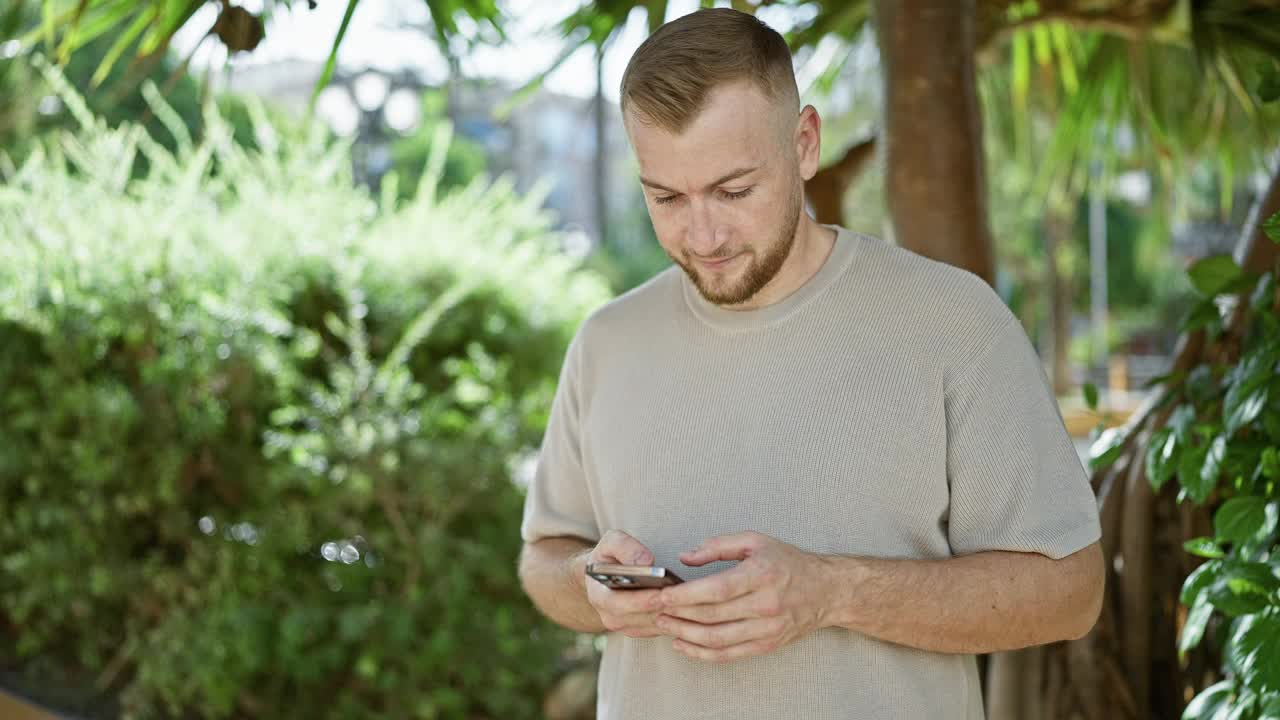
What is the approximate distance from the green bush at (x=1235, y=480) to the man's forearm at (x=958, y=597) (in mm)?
289

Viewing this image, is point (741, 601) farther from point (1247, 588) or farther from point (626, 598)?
point (1247, 588)

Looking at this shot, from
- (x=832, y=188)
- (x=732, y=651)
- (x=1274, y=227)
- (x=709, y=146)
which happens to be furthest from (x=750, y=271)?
(x=832, y=188)

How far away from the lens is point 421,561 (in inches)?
175

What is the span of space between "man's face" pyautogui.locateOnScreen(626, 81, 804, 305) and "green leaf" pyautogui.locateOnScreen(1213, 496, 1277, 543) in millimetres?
751

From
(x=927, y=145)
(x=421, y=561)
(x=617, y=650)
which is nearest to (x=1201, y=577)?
(x=617, y=650)

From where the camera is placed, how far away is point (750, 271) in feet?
5.54

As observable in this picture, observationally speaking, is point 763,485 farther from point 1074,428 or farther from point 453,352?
point 1074,428

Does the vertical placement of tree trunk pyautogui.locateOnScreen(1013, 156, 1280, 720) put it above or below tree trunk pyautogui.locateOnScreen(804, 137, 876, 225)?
below

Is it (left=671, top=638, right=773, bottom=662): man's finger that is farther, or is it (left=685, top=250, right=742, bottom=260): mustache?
(left=685, top=250, right=742, bottom=260): mustache

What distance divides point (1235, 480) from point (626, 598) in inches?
40.6

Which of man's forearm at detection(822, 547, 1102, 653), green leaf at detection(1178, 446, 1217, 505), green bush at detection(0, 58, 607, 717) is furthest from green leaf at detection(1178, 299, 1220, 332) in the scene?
green bush at detection(0, 58, 607, 717)

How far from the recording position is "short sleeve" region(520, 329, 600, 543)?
6.46ft

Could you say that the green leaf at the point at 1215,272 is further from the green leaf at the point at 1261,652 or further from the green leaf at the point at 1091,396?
the green leaf at the point at 1261,652

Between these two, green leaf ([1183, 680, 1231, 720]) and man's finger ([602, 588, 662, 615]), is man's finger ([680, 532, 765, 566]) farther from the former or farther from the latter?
green leaf ([1183, 680, 1231, 720])
